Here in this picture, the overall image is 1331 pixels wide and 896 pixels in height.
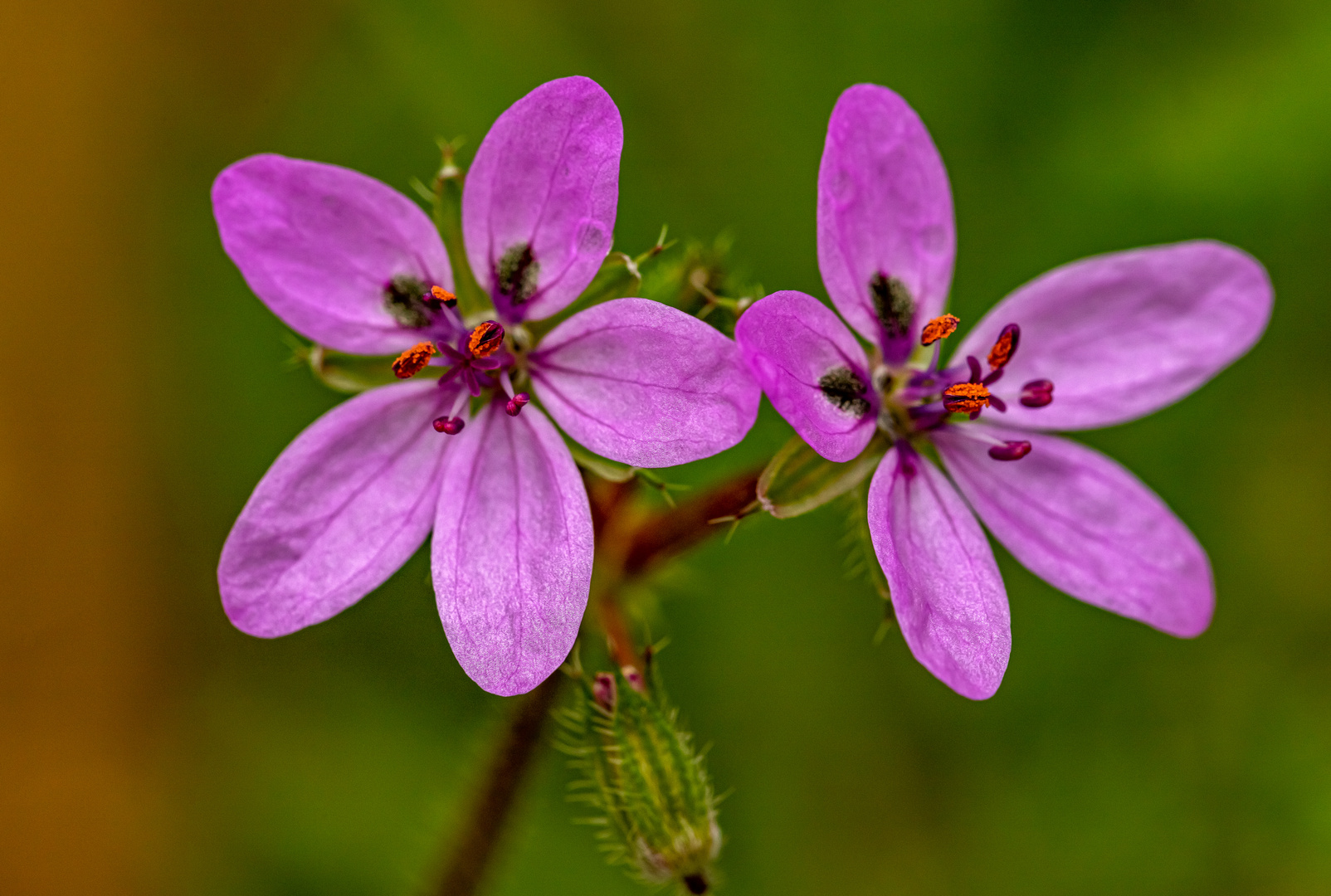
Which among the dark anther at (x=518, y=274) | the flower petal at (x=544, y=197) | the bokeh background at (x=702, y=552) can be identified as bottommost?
the bokeh background at (x=702, y=552)

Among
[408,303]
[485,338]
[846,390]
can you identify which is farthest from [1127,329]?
[408,303]

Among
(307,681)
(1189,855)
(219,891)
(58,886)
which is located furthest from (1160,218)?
(58,886)

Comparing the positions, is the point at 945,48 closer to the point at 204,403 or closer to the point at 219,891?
the point at 204,403

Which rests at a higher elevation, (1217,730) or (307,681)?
(307,681)

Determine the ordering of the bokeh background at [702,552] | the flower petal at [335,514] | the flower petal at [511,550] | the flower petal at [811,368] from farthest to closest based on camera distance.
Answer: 1. the bokeh background at [702,552]
2. the flower petal at [335,514]
3. the flower petal at [511,550]
4. the flower petal at [811,368]

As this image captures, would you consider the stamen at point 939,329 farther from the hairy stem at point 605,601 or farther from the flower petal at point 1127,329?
the hairy stem at point 605,601

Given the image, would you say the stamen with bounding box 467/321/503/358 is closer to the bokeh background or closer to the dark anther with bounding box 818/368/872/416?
the dark anther with bounding box 818/368/872/416

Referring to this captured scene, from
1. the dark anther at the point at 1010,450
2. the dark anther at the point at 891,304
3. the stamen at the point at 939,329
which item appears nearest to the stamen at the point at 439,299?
the dark anther at the point at 891,304
